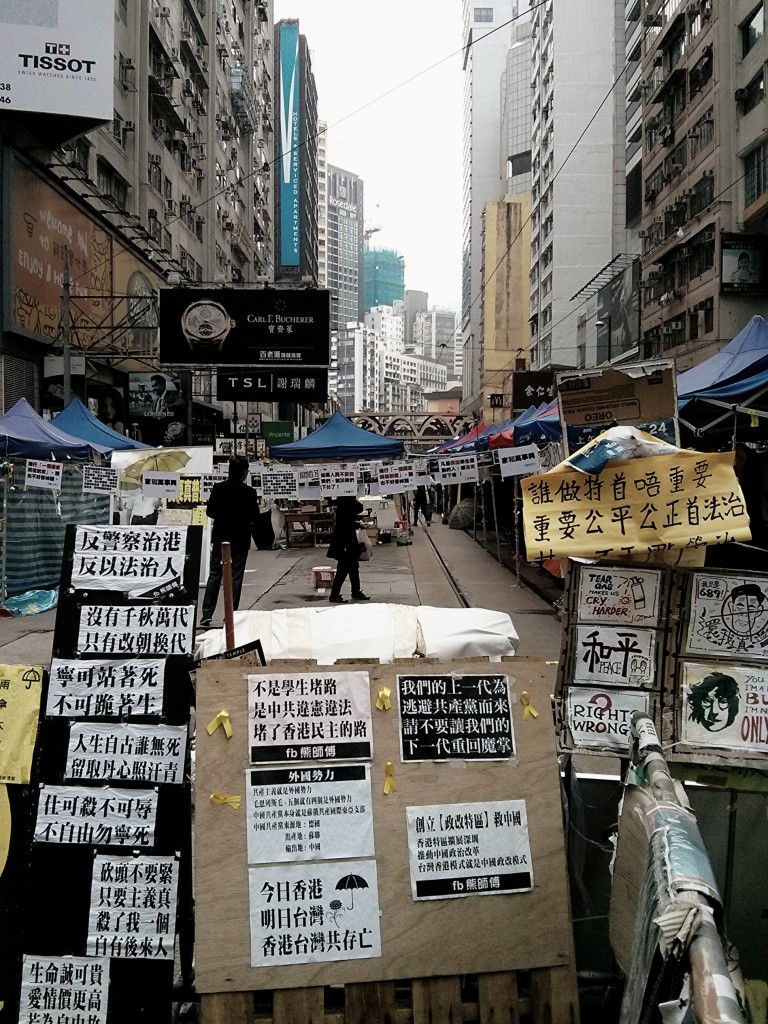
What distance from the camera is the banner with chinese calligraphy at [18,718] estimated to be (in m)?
3.34

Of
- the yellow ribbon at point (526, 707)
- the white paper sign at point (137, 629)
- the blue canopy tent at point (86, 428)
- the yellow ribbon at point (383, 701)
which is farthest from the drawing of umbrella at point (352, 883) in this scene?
the blue canopy tent at point (86, 428)

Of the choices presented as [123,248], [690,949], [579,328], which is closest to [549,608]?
[690,949]

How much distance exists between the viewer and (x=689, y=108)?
119 ft

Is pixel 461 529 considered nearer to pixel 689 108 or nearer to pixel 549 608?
pixel 689 108

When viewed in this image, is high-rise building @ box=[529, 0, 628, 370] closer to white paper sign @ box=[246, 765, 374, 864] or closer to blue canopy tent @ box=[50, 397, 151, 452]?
blue canopy tent @ box=[50, 397, 151, 452]

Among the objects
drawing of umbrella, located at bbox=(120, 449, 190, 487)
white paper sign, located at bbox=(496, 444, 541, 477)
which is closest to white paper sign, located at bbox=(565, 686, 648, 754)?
white paper sign, located at bbox=(496, 444, 541, 477)

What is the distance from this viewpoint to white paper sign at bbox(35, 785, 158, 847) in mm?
3256

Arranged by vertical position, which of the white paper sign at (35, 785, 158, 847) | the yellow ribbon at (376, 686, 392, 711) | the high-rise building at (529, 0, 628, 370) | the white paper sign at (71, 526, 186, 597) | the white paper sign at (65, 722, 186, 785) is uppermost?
the high-rise building at (529, 0, 628, 370)

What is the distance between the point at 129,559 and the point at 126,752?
74 centimetres

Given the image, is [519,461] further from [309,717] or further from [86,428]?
[309,717]

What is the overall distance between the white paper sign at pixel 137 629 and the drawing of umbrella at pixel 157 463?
11920 millimetres

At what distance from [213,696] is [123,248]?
2698 cm

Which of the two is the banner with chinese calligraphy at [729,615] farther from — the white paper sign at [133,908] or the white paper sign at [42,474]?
the white paper sign at [42,474]

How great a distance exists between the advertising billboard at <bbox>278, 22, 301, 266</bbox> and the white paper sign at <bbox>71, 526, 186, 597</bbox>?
91498 mm
